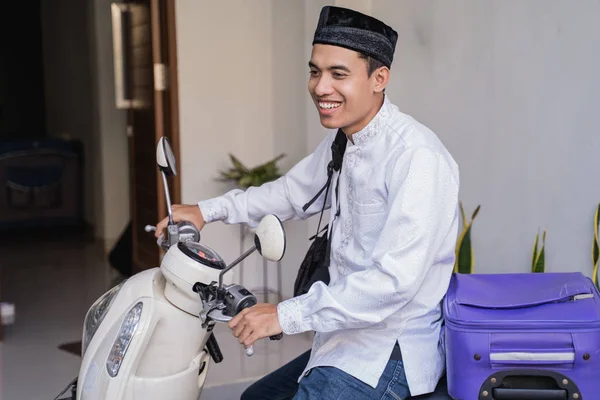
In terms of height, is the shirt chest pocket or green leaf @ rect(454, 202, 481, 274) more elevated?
the shirt chest pocket

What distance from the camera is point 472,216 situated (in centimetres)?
316

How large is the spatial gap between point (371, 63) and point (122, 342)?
74 cm

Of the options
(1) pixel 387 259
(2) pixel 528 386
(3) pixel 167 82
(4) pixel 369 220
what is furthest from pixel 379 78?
(3) pixel 167 82

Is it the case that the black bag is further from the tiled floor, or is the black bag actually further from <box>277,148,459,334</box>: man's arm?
the tiled floor

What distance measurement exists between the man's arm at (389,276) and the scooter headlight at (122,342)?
11.6 inches

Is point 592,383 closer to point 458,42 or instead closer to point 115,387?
point 115,387

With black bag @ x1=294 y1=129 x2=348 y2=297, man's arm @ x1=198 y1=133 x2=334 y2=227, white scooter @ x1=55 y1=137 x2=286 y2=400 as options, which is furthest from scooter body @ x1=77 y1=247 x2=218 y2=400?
man's arm @ x1=198 y1=133 x2=334 y2=227

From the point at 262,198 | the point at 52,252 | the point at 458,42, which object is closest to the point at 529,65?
the point at 458,42

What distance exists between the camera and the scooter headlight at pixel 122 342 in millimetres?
1569

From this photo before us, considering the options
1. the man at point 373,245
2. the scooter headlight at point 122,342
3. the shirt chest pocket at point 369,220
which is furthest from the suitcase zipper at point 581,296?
the scooter headlight at point 122,342

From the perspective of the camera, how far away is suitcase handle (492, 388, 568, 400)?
56.4 inches

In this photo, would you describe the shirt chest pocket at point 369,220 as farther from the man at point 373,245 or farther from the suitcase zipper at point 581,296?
the suitcase zipper at point 581,296

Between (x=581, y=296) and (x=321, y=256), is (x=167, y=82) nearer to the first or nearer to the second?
(x=321, y=256)

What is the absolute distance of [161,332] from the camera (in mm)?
1594
